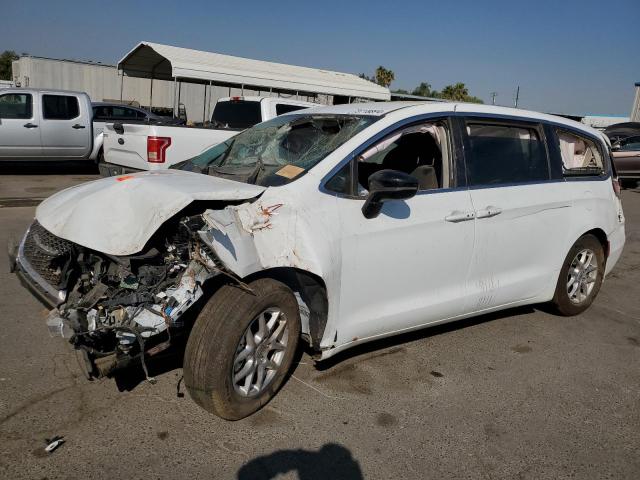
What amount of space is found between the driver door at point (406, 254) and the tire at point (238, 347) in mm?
397

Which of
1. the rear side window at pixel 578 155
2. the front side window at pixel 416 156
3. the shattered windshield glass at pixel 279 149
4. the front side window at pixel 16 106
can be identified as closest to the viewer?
the shattered windshield glass at pixel 279 149

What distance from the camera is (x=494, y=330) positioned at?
479 centimetres

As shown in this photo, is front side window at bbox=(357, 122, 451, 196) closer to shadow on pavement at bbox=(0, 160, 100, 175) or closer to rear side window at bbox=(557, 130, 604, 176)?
rear side window at bbox=(557, 130, 604, 176)

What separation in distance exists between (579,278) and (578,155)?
1097 mm

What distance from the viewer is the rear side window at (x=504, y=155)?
13.4 ft

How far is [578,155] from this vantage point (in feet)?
16.5

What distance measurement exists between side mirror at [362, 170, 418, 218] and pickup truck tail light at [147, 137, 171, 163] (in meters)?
5.31

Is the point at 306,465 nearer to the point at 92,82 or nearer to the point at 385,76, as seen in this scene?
the point at 92,82

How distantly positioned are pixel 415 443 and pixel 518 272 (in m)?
1.85

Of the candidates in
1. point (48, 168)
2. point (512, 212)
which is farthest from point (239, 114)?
point (512, 212)

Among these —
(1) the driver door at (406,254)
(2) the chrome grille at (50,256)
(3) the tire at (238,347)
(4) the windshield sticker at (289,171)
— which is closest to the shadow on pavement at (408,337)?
(1) the driver door at (406,254)

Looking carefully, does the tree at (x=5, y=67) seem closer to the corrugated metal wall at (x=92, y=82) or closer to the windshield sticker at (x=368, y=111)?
the corrugated metal wall at (x=92, y=82)

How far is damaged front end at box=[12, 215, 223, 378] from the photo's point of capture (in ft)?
9.23

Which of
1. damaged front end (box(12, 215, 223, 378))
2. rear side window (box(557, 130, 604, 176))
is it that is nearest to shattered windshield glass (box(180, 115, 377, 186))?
damaged front end (box(12, 215, 223, 378))
